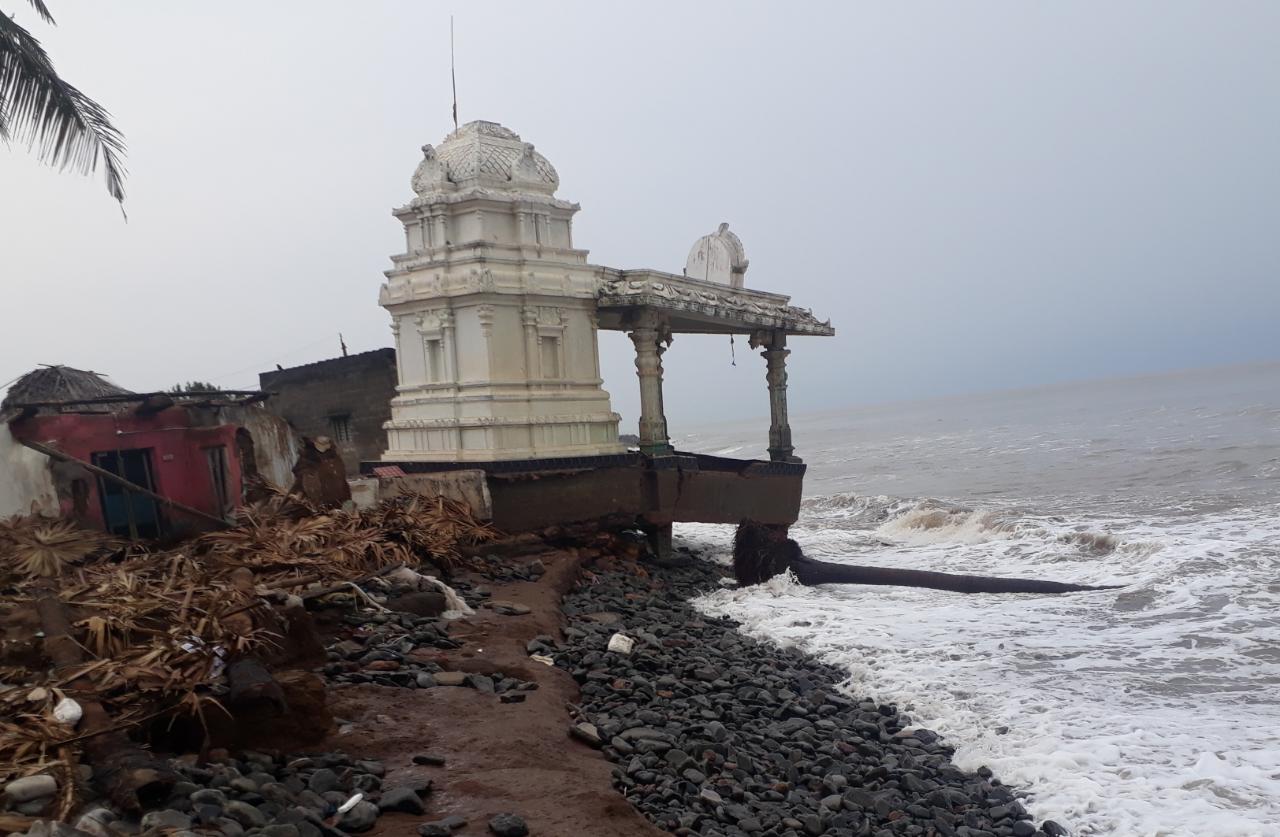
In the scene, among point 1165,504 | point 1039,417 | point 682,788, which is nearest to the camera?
point 682,788

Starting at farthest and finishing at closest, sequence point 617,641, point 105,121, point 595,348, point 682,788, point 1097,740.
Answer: point 595,348, point 105,121, point 617,641, point 1097,740, point 682,788

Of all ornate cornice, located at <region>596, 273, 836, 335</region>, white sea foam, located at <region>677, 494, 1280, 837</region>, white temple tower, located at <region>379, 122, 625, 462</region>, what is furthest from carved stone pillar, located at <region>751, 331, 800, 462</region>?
white temple tower, located at <region>379, 122, 625, 462</region>

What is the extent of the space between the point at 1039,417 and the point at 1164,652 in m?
68.0

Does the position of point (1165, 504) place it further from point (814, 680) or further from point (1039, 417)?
point (1039, 417)

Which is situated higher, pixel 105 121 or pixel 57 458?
pixel 105 121

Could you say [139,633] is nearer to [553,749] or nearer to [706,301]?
[553,749]

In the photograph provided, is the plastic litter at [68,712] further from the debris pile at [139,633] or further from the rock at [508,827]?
the rock at [508,827]

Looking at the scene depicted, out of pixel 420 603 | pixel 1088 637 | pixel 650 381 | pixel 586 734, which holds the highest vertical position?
pixel 650 381

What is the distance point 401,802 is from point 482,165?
33.0 feet

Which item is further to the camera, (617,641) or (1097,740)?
(617,641)

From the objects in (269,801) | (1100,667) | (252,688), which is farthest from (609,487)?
(269,801)

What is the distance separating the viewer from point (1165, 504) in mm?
22328

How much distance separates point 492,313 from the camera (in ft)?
41.5

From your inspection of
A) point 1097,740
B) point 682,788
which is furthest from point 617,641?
point 1097,740
